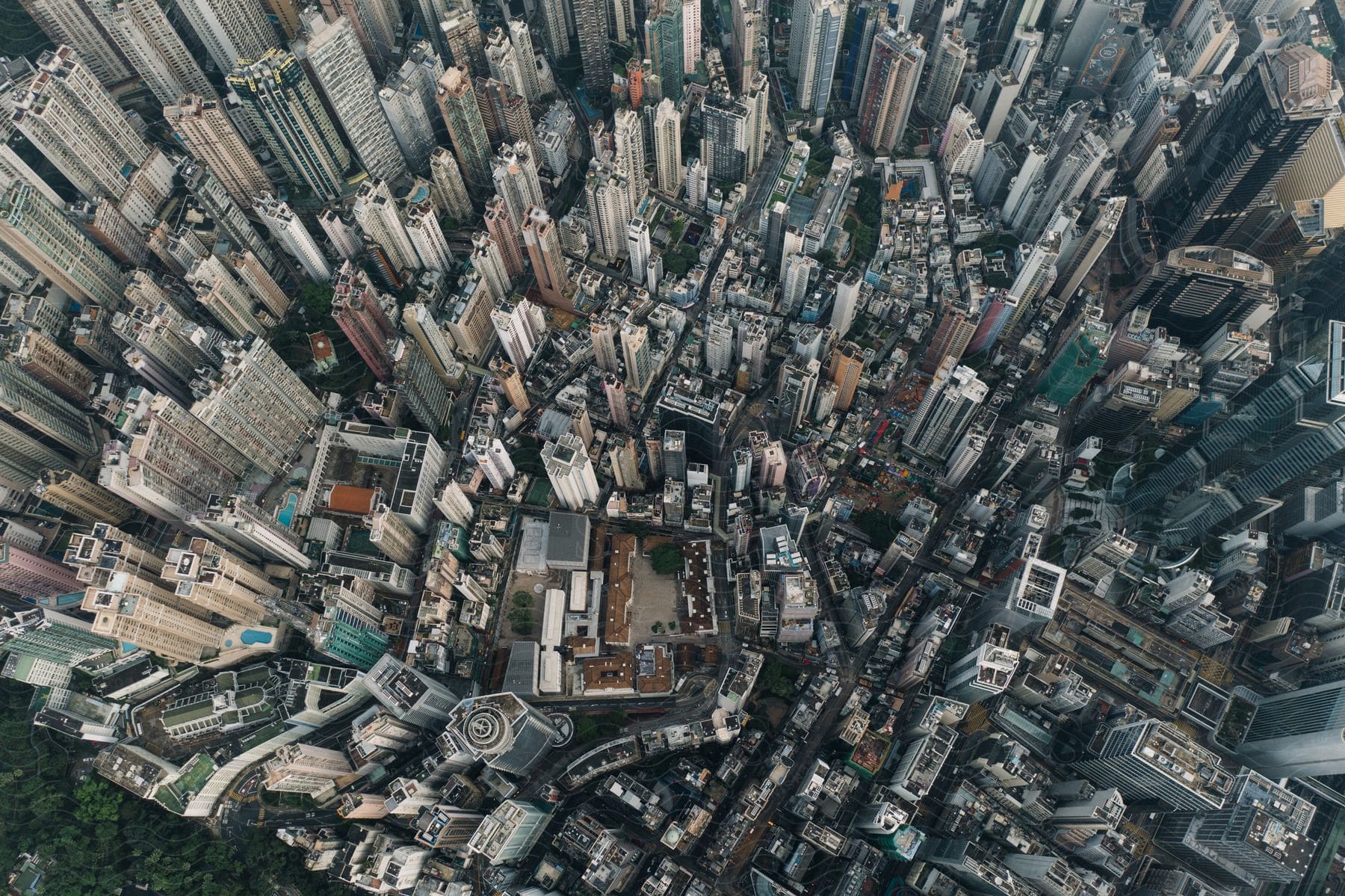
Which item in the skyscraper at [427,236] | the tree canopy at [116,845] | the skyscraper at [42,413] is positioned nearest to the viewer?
the tree canopy at [116,845]

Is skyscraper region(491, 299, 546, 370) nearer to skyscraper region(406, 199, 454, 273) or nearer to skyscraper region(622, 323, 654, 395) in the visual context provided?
skyscraper region(406, 199, 454, 273)

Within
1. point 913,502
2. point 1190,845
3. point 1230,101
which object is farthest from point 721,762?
point 1230,101

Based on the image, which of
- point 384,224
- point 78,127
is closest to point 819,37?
point 384,224

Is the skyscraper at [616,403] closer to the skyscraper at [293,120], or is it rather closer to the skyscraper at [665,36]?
the skyscraper at [293,120]

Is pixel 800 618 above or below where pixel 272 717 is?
above

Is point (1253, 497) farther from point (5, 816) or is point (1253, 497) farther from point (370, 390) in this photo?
point (5, 816)

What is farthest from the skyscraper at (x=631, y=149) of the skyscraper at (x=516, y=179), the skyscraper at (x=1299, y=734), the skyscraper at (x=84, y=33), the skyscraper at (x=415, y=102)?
the skyscraper at (x=1299, y=734)
